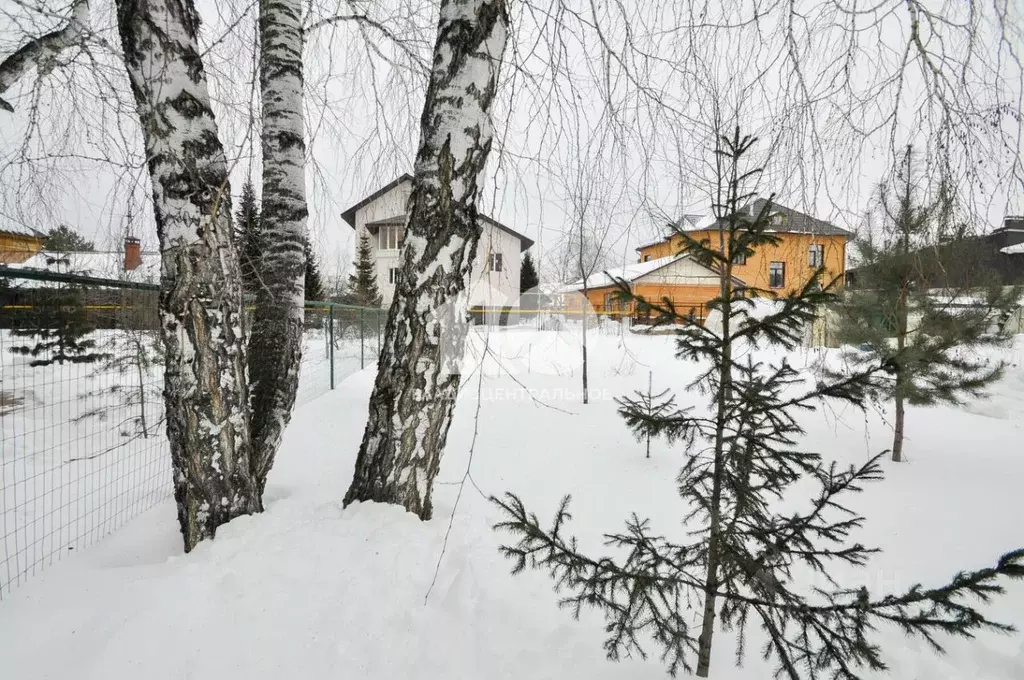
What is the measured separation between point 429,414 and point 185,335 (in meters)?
1.13

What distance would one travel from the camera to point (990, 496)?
476 centimetres

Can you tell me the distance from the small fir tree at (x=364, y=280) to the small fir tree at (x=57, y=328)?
18.8 m

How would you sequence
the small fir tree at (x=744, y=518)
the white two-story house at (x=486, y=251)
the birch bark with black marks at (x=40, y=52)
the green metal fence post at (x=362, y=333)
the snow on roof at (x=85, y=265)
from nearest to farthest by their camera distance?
the small fir tree at (x=744, y=518) < the white two-story house at (x=486, y=251) < the birch bark with black marks at (x=40, y=52) < the snow on roof at (x=85, y=265) < the green metal fence post at (x=362, y=333)

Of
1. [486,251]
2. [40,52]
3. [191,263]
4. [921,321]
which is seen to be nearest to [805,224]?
[486,251]

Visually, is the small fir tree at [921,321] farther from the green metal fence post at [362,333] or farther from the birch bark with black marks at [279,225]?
the green metal fence post at [362,333]

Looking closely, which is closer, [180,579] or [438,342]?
[180,579]

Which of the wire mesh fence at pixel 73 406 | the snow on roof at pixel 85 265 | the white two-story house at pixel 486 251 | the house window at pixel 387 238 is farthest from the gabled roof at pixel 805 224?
the house window at pixel 387 238

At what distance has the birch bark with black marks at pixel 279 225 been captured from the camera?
2.92 metres

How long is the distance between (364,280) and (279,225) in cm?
2101

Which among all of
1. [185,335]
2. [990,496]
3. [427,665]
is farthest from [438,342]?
[990,496]

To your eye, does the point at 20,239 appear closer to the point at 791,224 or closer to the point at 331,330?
the point at 791,224

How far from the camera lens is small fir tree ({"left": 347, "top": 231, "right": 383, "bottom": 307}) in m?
22.6

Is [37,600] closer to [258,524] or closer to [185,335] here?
[258,524]

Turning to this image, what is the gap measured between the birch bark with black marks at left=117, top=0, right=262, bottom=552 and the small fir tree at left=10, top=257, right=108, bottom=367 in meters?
1.65
